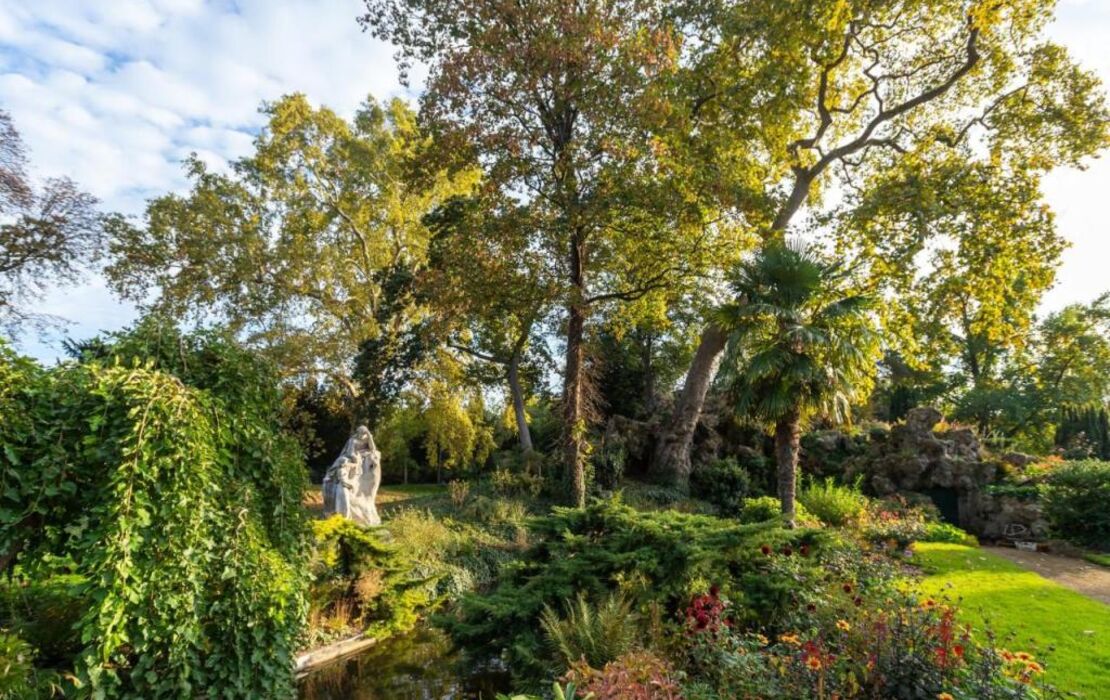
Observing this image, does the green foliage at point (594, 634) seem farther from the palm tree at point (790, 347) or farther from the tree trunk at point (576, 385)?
the tree trunk at point (576, 385)

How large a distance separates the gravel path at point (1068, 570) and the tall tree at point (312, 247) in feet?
51.5

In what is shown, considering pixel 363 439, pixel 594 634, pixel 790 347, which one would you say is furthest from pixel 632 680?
pixel 363 439

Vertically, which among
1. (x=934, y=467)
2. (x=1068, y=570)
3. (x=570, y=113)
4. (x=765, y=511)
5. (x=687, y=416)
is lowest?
(x=1068, y=570)

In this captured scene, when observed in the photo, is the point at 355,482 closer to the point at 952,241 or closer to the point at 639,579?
the point at 639,579

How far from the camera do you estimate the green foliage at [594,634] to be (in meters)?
4.54

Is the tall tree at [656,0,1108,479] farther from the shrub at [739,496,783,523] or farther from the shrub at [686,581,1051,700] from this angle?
the shrub at [686,581,1051,700]

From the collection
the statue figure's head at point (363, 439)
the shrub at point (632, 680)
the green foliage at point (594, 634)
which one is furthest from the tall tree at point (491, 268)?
the shrub at point (632, 680)

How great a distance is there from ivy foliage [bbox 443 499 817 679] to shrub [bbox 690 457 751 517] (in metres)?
10.1

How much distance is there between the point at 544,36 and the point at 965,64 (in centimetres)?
1115

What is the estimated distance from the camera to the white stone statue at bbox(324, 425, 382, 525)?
1059cm

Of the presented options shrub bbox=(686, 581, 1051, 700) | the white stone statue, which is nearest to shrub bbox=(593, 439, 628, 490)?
the white stone statue

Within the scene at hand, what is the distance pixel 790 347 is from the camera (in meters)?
9.96

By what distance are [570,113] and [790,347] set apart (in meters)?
6.28

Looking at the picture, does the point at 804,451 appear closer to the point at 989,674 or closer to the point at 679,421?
the point at 679,421
